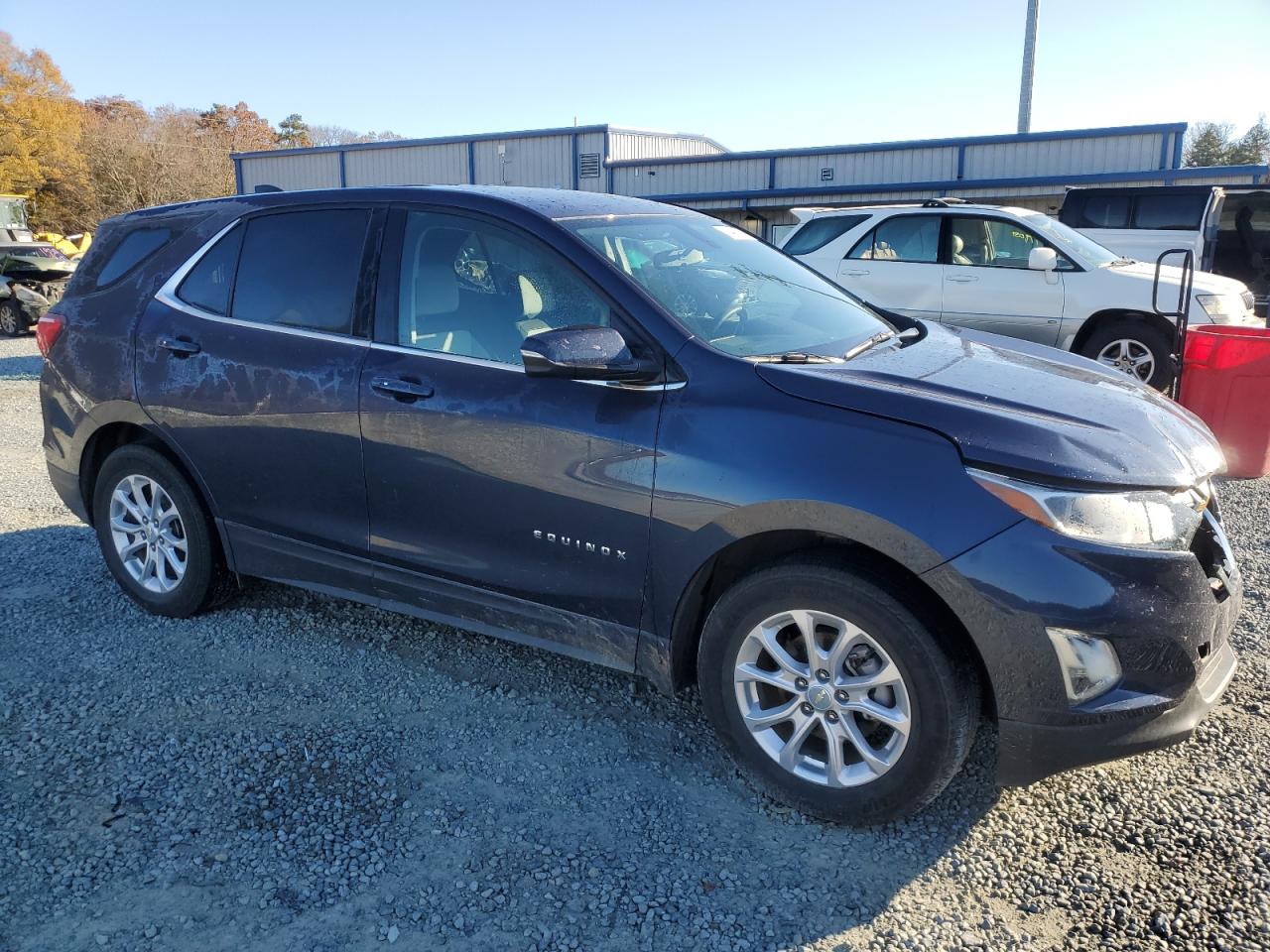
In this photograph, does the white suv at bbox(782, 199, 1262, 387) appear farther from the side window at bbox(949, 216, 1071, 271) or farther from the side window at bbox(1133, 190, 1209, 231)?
the side window at bbox(1133, 190, 1209, 231)

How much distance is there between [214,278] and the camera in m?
4.05

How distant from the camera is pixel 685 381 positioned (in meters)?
2.94

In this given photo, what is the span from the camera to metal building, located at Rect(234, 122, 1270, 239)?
75.9 ft

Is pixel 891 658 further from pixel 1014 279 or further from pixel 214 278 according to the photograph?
pixel 1014 279

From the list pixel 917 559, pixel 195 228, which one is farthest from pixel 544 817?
pixel 195 228

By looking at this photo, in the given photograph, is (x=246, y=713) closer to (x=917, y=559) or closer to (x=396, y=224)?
Answer: (x=396, y=224)

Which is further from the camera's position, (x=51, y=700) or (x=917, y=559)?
(x=51, y=700)

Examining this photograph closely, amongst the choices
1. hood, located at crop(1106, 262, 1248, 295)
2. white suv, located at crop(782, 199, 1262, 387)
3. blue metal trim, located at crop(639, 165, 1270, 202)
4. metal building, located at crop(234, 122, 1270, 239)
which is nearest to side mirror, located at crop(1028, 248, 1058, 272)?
white suv, located at crop(782, 199, 1262, 387)

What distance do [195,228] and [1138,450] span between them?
3.74 metres

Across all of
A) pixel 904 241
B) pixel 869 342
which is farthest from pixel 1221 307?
pixel 869 342

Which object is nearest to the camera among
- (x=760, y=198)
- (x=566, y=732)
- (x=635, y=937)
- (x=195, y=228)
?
(x=635, y=937)

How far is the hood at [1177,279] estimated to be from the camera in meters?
8.47

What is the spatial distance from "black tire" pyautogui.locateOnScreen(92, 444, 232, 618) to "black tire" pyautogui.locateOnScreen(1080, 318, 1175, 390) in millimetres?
7412

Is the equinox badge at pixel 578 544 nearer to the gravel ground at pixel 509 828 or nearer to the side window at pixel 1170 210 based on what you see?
the gravel ground at pixel 509 828
